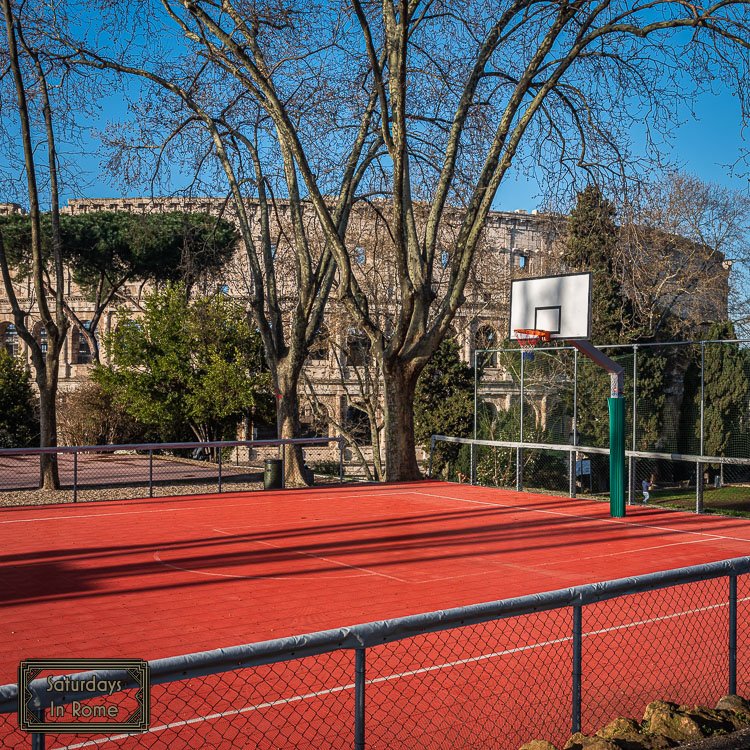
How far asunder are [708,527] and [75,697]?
1334 cm

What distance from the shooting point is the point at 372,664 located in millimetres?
7191

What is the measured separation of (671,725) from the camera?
559 cm

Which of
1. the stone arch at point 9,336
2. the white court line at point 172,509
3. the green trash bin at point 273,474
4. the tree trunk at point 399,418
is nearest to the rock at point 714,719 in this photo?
the white court line at point 172,509

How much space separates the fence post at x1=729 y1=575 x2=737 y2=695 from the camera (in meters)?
6.04

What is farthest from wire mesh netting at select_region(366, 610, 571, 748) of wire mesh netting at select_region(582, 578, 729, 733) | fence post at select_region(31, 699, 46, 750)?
fence post at select_region(31, 699, 46, 750)

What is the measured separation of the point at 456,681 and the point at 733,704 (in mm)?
1934

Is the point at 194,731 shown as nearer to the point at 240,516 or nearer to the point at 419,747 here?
the point at 419,747

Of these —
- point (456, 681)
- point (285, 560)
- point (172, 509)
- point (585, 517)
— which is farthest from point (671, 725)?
point (172, 509)

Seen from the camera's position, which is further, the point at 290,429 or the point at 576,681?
the point at 290,429

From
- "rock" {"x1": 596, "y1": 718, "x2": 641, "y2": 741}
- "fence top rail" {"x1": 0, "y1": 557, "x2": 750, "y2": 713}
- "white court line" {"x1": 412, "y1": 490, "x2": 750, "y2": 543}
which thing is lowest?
"white court line" {"x1": 412, "y1": 490, "x2": 750, "y2": 543}

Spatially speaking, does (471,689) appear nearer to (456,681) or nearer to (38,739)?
(456,681)

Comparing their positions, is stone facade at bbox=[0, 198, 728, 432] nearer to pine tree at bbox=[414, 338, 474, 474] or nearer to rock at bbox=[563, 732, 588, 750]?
pine tree at bbox=[414, 338, 474, 474]

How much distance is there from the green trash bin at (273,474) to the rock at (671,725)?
1593 cm

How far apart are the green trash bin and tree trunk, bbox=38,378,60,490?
480 centimetres
